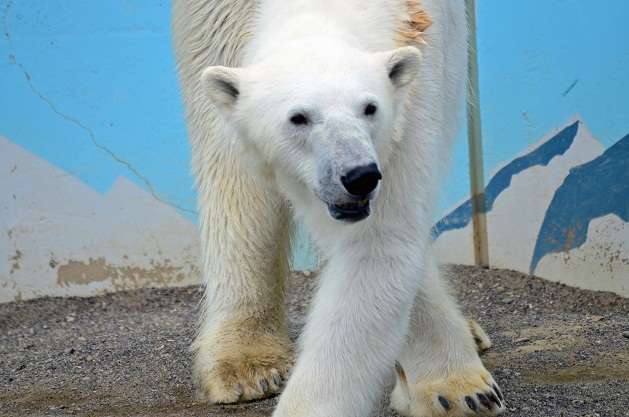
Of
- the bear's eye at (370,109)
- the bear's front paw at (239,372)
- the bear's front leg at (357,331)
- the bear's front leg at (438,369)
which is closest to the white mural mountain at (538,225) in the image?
the bear's front paw at (239,372)

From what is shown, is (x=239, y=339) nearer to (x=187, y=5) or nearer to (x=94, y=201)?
(x=187, y=5)

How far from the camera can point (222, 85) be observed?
2480 mm

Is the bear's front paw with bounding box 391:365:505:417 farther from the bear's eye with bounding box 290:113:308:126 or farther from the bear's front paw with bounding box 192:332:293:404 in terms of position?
the bear's eye with bounding box 290:113:308:126

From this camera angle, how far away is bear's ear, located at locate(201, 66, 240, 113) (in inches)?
96.7

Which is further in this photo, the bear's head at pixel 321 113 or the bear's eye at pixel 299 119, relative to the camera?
the bear's eye at pixel 299 119

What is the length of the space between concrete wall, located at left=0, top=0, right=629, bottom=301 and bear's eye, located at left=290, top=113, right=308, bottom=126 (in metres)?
2.38

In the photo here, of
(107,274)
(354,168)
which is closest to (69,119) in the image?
(107,274)

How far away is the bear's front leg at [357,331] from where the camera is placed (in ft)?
Result: 7.58

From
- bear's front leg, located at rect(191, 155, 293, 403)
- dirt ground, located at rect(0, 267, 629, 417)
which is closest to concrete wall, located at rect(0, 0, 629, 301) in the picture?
dirt ground, located at rect(0, 267, 629, 417)

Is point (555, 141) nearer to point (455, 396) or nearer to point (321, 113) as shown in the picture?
point (455, 396)

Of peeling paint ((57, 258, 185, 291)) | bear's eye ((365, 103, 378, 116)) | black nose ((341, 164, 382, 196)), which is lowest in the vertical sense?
peeling paint ((57, 258, 185, 291))

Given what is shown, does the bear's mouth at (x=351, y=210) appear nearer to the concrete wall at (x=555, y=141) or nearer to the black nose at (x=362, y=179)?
the black nose at (x=362, y=179)

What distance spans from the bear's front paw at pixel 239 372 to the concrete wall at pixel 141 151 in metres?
1.63

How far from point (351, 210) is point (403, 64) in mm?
422
